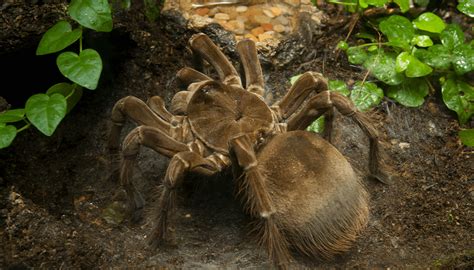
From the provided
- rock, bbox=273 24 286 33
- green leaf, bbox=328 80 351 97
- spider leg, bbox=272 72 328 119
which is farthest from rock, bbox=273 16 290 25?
spider leg, bbox=272 72 328 119

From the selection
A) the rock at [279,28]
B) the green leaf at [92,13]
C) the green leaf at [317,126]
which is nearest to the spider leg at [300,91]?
the green leaf at [317,126]

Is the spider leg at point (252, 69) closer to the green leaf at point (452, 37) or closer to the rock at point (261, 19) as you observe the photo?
the rock at point (261, 19)

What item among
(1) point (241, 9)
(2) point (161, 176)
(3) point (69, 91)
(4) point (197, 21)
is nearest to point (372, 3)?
(1) point (241, 9)

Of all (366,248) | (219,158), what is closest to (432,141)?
(366,248)

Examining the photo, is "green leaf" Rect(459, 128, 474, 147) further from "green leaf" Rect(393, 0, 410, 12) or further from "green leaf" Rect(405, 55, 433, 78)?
"green leaf" Rect(393, 0, 410, 12)

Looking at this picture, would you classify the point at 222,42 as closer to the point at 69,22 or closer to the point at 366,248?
the point at 69,22

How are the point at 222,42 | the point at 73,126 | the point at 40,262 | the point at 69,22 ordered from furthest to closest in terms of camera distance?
the point at 222,42 → the point at 73,126 → the point at 69,22 → the point at 40,262

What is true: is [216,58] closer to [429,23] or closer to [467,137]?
[429,23]
